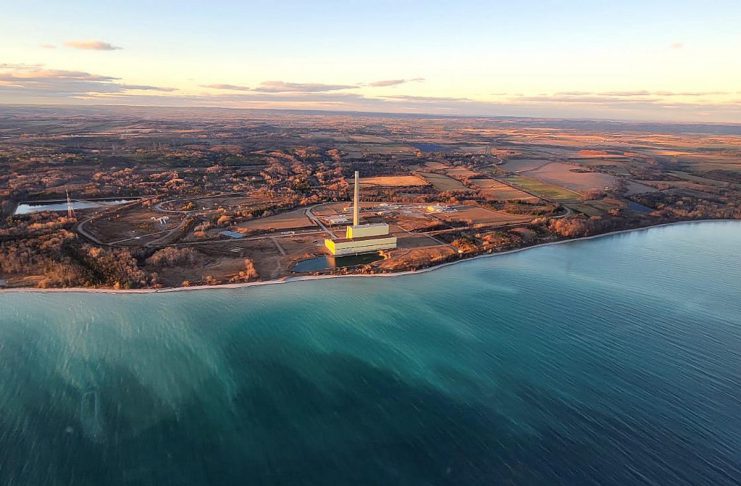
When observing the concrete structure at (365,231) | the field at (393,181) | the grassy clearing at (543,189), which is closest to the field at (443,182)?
the field at (393,181)

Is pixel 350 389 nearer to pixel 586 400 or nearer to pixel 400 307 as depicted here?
pixel 400 307

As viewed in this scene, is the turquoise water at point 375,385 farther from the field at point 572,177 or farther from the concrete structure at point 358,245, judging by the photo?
the field at point 572,177

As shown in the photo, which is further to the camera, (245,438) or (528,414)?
(528,414)

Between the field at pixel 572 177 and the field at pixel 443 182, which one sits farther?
the field at pixel 572 177

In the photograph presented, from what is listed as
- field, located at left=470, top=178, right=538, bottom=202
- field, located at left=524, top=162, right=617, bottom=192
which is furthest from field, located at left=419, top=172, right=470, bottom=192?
field, located at left=524, top=162, right=617, bottom=192

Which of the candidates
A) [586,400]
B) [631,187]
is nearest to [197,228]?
[586,400]

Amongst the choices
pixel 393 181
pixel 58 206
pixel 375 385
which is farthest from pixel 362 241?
pixel 58 206

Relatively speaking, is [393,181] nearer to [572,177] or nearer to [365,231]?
[365,231]
